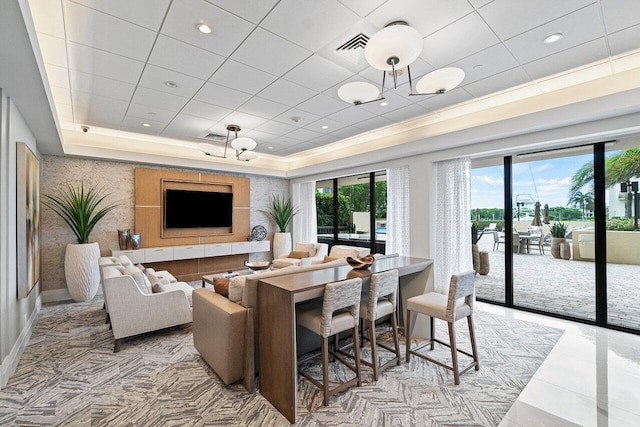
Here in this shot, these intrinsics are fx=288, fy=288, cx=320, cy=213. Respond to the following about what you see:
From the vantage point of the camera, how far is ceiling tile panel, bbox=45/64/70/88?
2925 millimetres

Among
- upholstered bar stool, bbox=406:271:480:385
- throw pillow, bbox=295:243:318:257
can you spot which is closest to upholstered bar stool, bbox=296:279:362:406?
upholstered bar stool, bbox=406:271:480:385

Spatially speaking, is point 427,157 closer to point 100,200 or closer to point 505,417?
point 505,417

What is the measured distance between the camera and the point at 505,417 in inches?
82.1

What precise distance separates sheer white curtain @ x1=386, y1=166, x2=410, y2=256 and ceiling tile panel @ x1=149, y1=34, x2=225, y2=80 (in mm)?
3726

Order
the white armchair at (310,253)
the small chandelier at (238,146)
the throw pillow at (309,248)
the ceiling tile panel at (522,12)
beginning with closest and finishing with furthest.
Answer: the ceiling tile panel at (522,12) < the small chandelier at (238,146) < the white armchair at (310,253) < the throw pillow at (309,248)

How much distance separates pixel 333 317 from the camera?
2363mm

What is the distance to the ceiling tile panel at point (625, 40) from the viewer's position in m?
2.37

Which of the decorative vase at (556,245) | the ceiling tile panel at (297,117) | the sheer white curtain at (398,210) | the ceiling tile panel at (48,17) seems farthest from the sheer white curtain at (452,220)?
the ceiling tile panel at (48,17)

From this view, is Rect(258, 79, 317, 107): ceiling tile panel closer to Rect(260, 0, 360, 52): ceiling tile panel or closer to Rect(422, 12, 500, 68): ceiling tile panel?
Rect(260, 0, 360, 52): ceiling tile panel

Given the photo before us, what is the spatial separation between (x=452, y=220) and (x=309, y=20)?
3761 mm

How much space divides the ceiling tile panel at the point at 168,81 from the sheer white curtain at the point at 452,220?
3907 mm

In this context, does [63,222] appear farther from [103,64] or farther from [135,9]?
[135,9]

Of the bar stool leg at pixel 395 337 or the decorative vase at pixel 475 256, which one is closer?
the bar stool leg at pixel 395 337

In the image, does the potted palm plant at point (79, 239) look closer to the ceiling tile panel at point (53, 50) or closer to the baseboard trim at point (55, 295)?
the baseboard trim at point (55, 295)
